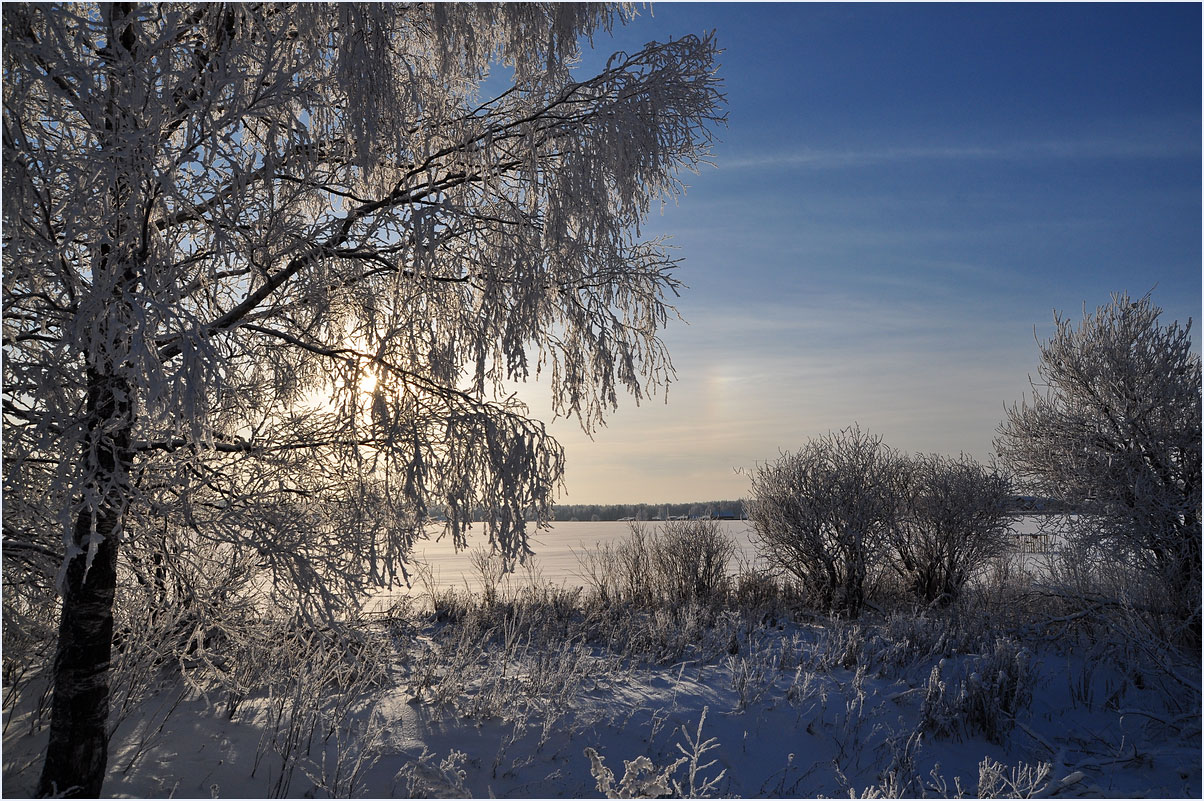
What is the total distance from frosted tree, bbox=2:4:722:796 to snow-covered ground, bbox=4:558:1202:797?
3.32 feet

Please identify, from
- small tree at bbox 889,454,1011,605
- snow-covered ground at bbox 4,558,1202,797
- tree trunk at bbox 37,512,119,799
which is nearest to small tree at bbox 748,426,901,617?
small tree at bbox 889,454,1011,605

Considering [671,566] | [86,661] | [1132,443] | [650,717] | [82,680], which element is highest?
[1132,443]

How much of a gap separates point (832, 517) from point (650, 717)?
6.38 m

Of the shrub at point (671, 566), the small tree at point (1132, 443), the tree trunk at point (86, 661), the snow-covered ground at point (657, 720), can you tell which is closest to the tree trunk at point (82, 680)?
the tree trunk at point (86, 661)

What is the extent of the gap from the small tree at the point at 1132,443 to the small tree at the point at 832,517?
244cm

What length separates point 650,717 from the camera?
18.7 ft

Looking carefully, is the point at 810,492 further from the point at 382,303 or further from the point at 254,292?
the point at 254,292

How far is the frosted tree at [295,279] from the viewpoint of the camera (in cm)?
325

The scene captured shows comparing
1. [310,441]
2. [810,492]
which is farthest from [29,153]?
[810,492]

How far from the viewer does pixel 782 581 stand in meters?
A: 12.8

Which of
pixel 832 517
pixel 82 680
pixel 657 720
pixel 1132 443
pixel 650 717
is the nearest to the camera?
pixel 82 680

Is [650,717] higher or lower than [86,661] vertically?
lower

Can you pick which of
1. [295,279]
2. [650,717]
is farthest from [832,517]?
[295,279]

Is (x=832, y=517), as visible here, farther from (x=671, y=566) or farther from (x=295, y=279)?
(x=295, y=279)
